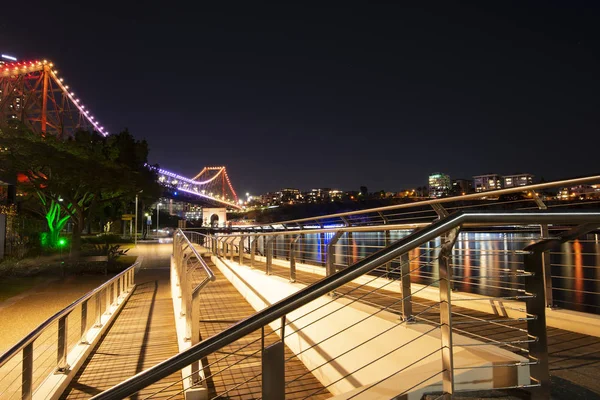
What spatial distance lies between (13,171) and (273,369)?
89.4ft

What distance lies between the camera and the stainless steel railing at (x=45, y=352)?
3.99m

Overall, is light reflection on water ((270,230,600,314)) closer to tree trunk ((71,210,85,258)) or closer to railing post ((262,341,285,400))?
railing post ((262,341,285,400))

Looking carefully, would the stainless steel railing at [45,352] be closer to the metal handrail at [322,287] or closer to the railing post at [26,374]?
the railing post at [26,374]

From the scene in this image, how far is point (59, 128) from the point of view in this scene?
45.9m

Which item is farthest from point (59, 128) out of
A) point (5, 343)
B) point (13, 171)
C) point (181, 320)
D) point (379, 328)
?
point (379, 328)

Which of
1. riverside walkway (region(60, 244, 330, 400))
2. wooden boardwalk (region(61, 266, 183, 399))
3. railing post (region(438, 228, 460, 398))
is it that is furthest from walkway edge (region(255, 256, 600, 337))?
wooden boardwalk (region(61, 266, 183, 399))

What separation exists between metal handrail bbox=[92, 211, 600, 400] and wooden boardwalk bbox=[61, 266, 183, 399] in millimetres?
1365

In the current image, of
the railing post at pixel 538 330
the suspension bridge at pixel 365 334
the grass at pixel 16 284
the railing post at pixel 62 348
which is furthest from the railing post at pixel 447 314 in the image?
the grass at pixel 16 284

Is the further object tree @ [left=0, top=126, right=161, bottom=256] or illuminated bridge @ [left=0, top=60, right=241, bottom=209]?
illuminated bridge @ [left=0, top=60, right=241, bottom=209]

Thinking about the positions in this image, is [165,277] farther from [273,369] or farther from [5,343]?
[273,369]

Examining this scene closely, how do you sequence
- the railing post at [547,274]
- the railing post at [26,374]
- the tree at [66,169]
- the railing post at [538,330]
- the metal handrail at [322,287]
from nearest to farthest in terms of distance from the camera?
1. the metal handrail at [322,287]
2. the railing post at [538,330]
3. the railing post at [547,274]
4. the railing post at [26,374]
5. the tree at [66,169]

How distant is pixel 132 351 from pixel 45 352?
1.73m

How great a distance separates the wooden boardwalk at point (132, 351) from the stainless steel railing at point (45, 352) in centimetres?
32

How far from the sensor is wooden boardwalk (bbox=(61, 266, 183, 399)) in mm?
4832
